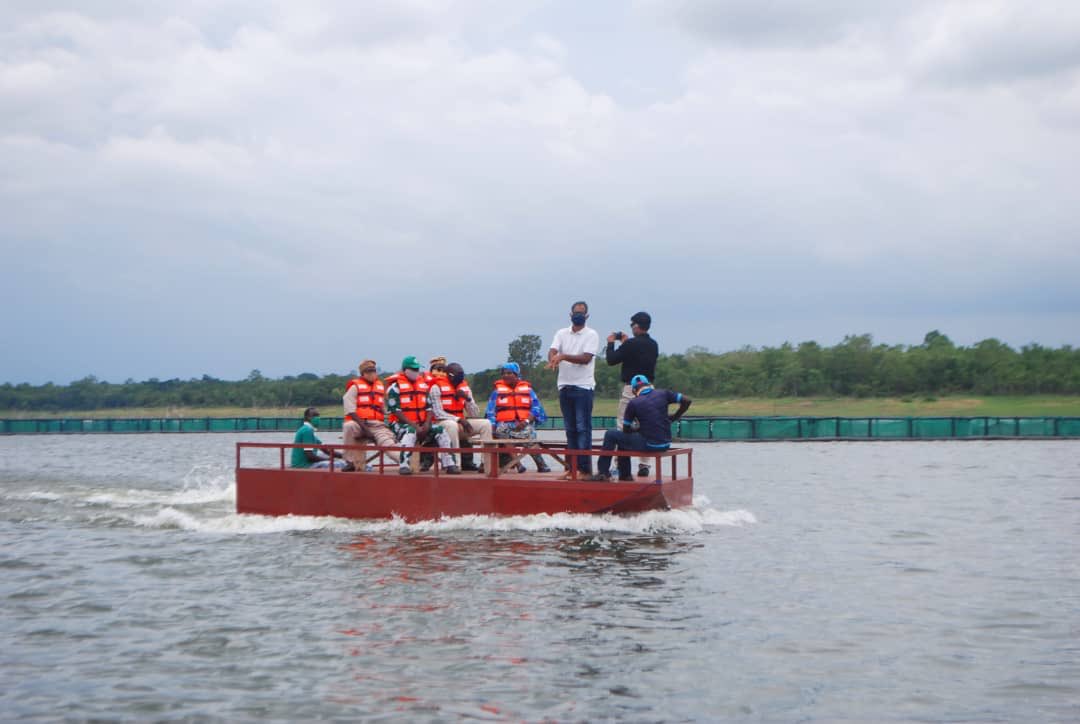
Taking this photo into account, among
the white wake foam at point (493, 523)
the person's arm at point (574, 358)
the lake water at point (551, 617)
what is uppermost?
the person's arm at point (574, 358)

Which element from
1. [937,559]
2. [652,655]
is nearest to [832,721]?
[652,655]

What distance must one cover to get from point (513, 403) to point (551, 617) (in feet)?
26.0

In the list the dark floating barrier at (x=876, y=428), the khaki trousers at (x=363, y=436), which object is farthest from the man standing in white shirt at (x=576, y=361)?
the dark floating barrier at (x=876, y=428)

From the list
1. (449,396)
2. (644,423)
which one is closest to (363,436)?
(449,396)

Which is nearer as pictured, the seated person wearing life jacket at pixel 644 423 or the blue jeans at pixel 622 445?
the seated person wearing life jacket at pixel 644 423

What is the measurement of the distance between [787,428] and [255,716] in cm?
5818

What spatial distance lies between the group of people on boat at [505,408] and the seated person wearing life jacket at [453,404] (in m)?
0.02

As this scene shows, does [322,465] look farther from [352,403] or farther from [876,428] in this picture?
[876,428]

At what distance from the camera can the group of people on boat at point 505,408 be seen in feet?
59.9

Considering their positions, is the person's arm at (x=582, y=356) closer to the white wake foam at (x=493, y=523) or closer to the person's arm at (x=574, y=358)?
the person's arm at (x=574, y=358)

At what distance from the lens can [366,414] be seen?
67.4ft

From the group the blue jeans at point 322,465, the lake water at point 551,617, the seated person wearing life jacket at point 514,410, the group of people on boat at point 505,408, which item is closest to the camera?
the lake water at point 551,617

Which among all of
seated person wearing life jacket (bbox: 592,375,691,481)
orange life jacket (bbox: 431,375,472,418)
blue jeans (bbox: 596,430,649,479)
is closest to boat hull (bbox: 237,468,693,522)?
blue jeans (bbox: 596,430,649,479)

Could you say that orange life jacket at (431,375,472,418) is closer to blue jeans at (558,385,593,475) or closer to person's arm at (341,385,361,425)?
person's arm at (341,385,361,425)
